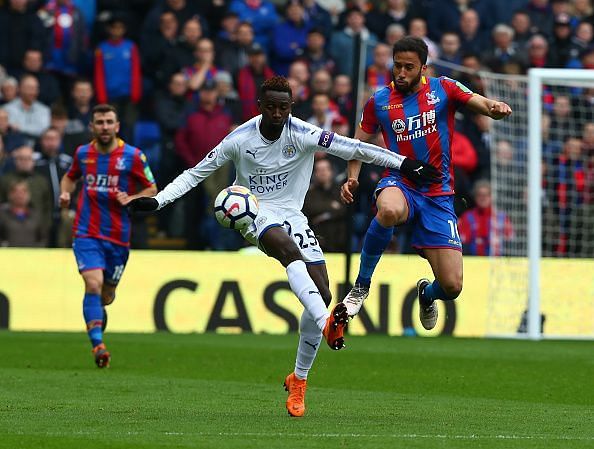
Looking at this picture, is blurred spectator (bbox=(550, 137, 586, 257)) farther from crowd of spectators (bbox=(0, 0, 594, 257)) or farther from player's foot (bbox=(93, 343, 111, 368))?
player's foot (bbox=(93, 343, 111, 368))

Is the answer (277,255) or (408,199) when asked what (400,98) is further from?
(277,255)

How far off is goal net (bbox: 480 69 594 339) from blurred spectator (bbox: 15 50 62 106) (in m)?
6.53

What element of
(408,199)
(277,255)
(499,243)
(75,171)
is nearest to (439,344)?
(499,243)

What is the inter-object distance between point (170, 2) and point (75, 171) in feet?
25.1

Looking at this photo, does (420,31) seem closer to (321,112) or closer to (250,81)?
(321,112)

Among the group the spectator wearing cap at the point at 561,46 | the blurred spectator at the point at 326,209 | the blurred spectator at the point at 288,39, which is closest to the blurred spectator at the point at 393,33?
the blurred spectator at the point at 288,39

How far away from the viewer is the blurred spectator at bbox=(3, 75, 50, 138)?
802 inches

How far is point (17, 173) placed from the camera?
19.7 metres

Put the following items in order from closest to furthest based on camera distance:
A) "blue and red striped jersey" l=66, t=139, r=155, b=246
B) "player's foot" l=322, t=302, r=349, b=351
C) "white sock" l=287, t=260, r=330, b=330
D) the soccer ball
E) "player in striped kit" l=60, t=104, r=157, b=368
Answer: "player's foot" l=322, t=302, r=349, b=351 < "white sock" l=287, t=260, r=330, b=330 < the soccer ball < "player in striped kit" l=60, t=104, r=157, b=368 < "blue and red striped jersey" l=66, t=139, r=155, b=246

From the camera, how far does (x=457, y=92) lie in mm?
10922

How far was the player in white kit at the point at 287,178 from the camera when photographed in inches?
383

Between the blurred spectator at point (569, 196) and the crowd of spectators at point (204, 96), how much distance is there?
0.02m

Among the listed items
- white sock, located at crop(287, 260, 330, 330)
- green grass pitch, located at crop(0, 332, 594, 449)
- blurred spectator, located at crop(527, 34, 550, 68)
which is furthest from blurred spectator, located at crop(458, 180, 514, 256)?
white sock, located at crop(287, 260, 330, 330)

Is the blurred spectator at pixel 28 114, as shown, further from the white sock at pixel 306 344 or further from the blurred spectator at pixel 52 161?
the white sock at pixel 306 344
